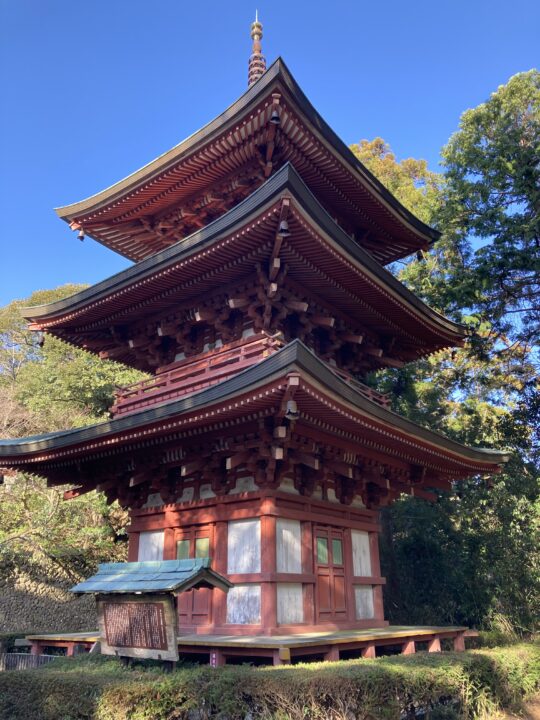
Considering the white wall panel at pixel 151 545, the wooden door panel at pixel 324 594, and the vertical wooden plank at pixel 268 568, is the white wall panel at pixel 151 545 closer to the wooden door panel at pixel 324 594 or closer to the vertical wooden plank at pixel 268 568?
the vertical wooden plank at pixel 268 568

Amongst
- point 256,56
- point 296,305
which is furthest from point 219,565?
point 256,56

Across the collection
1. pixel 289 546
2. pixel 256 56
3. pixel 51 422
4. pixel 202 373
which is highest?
pixel 256 56

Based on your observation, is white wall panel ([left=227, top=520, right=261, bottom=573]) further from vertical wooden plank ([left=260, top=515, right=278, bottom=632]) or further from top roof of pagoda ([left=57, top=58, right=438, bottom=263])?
top roof of pagoda ([left=57, top=58, right=438, bottom=263])

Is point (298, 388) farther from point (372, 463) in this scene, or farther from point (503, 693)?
point (503, 693)

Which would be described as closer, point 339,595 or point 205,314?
point 339,595

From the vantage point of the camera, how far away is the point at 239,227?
33.4 ft

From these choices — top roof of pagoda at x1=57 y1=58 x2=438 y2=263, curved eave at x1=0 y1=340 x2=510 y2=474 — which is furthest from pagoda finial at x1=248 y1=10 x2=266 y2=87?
curved eave at x1=0 y1=340 x2=510 y2=474

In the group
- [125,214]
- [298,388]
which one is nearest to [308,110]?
[125,214]

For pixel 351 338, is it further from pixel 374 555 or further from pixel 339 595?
pixel 339 595

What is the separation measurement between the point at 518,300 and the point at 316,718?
55.0 feet

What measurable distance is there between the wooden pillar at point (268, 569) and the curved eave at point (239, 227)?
521 centimetres

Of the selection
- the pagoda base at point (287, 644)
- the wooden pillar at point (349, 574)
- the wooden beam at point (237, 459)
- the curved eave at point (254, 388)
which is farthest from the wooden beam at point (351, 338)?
the pagoda base at point (287, 644)

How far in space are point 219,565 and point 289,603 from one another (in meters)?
1.46

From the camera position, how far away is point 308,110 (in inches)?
471
